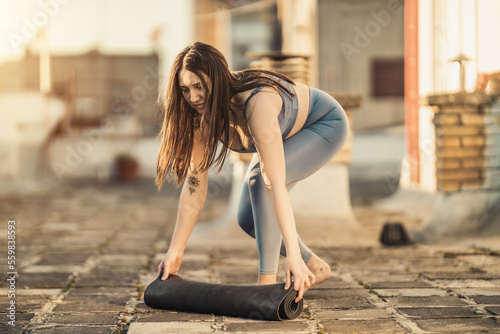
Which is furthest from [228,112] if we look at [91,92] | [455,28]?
[91,92]

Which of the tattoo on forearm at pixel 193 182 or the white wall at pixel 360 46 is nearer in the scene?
the tattoo on forearm at pixel 193 182

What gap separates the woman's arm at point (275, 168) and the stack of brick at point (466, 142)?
103 inches

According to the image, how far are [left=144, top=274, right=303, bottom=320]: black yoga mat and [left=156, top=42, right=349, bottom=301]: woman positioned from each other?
6cm

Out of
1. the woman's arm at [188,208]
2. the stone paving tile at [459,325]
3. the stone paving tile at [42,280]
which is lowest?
the stone paving tile at [42,280]

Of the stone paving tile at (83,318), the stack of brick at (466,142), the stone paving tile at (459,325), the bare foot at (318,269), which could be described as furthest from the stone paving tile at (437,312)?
the stack of brick at (466,142)

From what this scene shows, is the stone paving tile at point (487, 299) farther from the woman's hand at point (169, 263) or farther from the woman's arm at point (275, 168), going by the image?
the woman's hand at point (169, 263)

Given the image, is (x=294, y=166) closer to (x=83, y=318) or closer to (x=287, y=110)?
(x=287, y=110)

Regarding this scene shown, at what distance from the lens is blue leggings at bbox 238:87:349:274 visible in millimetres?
2633

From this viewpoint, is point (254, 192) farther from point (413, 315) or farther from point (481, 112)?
Answer: point (481, 112)

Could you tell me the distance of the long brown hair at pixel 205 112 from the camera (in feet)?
7.96

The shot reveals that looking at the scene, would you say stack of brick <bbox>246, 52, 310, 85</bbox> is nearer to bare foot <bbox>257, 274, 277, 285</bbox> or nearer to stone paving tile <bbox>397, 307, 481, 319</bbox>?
bare foot <bbox>257, 274, 277, 285</bbox>

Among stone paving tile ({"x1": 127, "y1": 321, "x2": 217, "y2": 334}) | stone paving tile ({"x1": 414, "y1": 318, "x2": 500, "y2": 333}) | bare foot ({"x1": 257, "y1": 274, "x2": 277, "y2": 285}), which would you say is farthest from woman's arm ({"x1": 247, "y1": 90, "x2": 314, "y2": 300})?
stone paving tile ({"x1": 414, "y1": 318, "x2": 500, "y2": 333})

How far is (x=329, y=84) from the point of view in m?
13.1

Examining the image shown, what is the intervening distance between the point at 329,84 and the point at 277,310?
36.3ft
